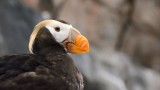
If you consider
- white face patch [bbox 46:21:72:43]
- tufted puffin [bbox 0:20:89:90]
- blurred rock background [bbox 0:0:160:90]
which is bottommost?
blurred rock background [bbox 0:0:160:90]

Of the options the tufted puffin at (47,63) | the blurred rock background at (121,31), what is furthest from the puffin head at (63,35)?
the blurred rock background at (121,31)

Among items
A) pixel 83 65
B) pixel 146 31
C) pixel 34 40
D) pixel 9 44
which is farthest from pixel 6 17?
pixel 34 40

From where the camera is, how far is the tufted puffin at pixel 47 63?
5.06ft

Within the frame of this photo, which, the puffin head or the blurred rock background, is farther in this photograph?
the blurred rock background

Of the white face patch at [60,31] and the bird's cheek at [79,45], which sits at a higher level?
the white face patch at [60,31]

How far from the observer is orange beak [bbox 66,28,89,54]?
5.32ft

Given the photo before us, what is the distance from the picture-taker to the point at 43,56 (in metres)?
1.63

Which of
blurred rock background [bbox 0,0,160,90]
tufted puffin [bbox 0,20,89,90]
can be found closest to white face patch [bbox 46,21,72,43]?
tufted puffin [bbox 0,20,89,90]

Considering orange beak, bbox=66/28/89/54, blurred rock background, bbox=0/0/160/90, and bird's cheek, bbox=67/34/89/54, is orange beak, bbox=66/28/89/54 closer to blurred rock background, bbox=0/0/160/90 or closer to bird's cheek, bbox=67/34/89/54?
bird's cheek, bbox=67/34/89/54

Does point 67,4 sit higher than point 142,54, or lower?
higher

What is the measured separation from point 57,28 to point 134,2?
10.5 feet

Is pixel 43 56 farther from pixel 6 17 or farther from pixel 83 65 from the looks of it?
pixel 83 65

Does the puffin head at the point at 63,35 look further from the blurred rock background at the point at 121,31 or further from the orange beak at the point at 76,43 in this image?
the blurred rock background at the point at 121,31

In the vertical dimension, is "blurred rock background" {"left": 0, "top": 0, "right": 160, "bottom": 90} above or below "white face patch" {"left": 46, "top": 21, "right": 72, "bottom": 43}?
below
